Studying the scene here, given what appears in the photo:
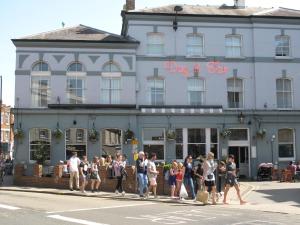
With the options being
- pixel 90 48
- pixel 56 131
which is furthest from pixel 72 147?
pixel 90 48

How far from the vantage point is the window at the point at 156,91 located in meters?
30.3

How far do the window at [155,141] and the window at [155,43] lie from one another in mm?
5088

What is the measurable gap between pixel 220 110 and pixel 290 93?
17.3 ft

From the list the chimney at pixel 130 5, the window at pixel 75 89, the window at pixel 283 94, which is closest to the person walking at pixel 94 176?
the window at pixel 75 89

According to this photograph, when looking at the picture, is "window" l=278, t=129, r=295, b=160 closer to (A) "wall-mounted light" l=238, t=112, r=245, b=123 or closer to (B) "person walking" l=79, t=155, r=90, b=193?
(A) "wall-mounted light" l=238, t=112, r=245, b=123

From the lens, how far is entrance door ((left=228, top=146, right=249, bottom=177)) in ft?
101

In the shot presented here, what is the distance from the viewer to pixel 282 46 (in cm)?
3194

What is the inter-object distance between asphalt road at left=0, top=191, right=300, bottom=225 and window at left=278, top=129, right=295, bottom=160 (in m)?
15.5

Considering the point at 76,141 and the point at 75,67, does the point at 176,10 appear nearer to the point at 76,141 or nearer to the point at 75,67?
the point at 75,67

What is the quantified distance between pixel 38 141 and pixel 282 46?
17.2 m

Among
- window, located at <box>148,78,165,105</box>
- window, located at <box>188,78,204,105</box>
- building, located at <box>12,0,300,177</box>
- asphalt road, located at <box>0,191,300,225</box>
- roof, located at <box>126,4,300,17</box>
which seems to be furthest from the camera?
roof, located at <box>126,4,300,17</box>

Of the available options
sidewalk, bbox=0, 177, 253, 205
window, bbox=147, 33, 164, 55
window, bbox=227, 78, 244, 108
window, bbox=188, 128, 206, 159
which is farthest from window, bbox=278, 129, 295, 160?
window, bbox=147, 33, 164, 55

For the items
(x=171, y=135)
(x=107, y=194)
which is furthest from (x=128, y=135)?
(x=107, y=194)

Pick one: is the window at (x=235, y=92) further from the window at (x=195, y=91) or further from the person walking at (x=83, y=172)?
the person walking at (x=83, y=172)
